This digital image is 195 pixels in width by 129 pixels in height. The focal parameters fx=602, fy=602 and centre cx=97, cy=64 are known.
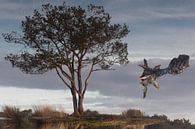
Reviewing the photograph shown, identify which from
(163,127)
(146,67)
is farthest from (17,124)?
(163,127)

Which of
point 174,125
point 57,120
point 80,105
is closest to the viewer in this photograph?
point 57,120

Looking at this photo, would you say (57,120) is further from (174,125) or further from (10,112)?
(174,125)

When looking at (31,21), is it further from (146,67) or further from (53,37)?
(146,67)

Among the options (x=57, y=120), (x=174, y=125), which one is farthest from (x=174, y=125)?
(x=57, y=120)

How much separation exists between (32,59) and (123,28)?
7819mm

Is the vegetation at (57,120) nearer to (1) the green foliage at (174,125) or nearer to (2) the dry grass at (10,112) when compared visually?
(2) the dry grass at (10,112)

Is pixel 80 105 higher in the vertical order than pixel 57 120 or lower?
higher

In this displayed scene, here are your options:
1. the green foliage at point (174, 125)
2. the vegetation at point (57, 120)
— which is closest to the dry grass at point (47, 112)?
the vegetation at point (57, 120)

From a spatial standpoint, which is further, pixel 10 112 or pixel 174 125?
pixel 174 125

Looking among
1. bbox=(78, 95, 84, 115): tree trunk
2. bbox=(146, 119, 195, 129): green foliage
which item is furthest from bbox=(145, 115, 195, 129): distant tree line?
bbox=(78, 95, 84, 115): tree trunk

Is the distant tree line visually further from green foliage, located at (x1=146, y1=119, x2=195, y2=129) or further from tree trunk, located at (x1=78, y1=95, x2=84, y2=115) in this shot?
tree trunk, located at (x1=78, y1=95, x2=84, y2=115)

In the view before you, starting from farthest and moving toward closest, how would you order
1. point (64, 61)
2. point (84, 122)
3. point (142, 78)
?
point (64, 61) → point (84, 122) → point (142, 78)

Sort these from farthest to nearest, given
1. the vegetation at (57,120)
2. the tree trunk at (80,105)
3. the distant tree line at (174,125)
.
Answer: the distant tree line at (174,125)
the tree trunk at (80,105)
the vegetation at (57,120)

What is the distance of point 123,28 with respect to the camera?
49219 millimetres
